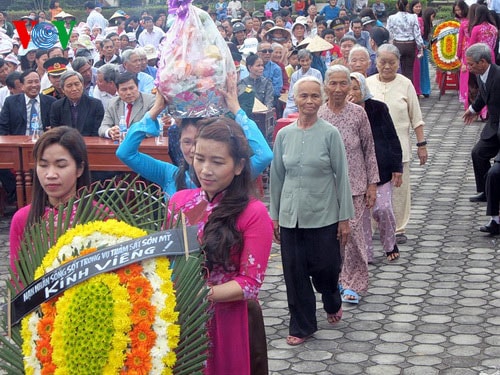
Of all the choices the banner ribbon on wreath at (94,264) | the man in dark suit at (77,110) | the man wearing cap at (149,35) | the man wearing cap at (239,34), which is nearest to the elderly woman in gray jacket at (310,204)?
the banner ribbon on wreath at (94,264)

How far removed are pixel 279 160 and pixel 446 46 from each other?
12663mm

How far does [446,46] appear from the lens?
1811 centimetres

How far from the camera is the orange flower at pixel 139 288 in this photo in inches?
116

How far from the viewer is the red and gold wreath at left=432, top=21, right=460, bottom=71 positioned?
1805 cm

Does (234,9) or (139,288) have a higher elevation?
(234,9)

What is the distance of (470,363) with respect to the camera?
578 centimetres

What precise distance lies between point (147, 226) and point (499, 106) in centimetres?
742

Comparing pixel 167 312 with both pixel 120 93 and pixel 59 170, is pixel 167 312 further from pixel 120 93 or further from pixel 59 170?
pixel 120 93

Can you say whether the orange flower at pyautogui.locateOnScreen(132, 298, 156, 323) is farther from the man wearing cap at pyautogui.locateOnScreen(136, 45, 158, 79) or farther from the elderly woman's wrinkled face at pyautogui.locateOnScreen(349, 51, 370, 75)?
the man wearing cap at pyautogui.locateOnScreen(136, 45, 158, 79)


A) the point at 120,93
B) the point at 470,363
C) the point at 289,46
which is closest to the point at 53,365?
the point at 470,363

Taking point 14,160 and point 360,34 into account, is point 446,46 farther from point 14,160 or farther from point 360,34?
point 14,160

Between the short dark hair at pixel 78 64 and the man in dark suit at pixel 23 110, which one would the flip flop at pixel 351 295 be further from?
the short dark hair at pixel 78 64

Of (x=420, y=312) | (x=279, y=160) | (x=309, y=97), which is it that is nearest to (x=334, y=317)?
(x=420, y=312)

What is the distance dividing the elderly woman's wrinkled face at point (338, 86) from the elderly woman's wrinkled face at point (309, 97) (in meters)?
0.70
